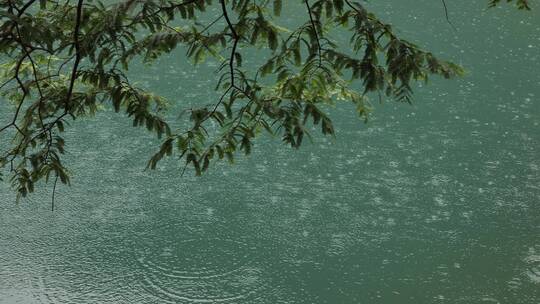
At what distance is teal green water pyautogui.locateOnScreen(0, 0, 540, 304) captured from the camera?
5.70m

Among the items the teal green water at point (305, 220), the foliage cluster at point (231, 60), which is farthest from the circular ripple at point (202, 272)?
the foliage cluster at point (231, 60)

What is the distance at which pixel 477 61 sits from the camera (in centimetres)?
1064

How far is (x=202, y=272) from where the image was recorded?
19.1ft

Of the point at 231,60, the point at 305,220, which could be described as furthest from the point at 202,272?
the point at 231,60

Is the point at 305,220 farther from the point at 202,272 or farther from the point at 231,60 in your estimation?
the point at 231,60

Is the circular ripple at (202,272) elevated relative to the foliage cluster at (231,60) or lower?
lower

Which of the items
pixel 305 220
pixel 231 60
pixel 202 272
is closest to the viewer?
pixel 231 60

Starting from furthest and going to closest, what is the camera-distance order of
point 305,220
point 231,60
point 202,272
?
point 305,220 < point 202,272 < point 231,60

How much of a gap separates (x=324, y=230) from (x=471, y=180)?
6.52 ft

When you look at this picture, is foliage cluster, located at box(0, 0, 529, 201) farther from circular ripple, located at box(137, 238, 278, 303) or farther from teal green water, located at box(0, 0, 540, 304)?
teal green water, located at box(0, 0, 540, 304)

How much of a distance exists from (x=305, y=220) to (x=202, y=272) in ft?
3.96

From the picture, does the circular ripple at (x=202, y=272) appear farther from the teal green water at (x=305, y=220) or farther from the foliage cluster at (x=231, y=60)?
the foliage cluster at (x=231, y=60)

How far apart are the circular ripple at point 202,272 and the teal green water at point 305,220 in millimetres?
15

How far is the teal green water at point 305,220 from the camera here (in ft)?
18.7
